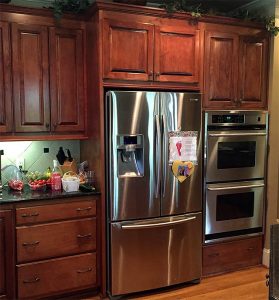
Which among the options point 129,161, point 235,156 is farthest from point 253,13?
point 129,161

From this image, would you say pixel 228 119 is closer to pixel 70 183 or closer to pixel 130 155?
pixel 130 155

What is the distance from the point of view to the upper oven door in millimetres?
3145

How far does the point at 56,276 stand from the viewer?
108 inches

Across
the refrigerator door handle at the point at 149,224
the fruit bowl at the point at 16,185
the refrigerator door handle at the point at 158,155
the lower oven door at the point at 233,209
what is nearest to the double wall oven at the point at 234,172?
the lower oven door at the point at 233,209

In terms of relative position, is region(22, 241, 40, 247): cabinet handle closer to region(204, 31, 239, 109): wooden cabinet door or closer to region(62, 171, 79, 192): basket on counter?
region(62, 171, 79, 192): basket on counter

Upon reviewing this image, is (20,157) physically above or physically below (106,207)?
above

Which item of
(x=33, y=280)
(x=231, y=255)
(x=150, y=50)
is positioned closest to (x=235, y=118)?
(x=150, y=50)

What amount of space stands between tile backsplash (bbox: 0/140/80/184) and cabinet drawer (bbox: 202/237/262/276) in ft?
5.20

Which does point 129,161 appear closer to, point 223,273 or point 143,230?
point 143,230

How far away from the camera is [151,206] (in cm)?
287

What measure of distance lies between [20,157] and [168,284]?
5.80ft

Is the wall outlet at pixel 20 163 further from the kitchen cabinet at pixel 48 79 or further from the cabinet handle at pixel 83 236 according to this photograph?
the cabinet handle at pixel 83 236

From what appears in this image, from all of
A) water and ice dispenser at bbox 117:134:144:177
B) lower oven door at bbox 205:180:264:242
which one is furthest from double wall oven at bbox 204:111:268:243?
water and ice dispenser at bbox 117:134:144:177

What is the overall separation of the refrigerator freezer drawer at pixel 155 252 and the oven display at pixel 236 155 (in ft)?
1.85
